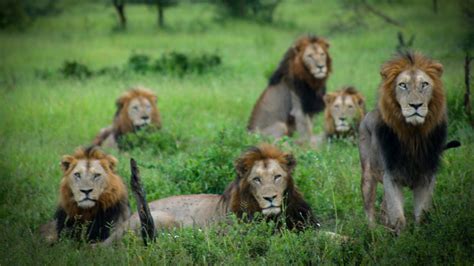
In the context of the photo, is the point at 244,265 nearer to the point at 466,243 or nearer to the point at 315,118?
the point at 466,243

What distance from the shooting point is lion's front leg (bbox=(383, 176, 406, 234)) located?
609cm

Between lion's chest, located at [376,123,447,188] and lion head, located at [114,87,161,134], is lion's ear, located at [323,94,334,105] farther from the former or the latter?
lion's chest, located at [376,123,447,188]

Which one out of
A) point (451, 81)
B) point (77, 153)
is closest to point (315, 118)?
point (451, 81)

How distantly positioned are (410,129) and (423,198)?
0.44m

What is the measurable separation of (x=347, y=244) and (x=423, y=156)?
2.59ft

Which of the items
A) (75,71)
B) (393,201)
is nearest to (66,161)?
(393,201)

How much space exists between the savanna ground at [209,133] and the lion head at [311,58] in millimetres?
920

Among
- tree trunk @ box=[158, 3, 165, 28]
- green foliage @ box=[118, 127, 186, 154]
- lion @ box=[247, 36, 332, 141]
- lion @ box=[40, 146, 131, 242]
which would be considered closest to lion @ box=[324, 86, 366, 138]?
lion @ box=[247, 36, 332, 141]

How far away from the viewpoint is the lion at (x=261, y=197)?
6176 mm

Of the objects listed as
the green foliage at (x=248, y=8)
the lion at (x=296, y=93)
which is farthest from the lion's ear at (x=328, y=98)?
the green foliage at (x=248, y=8)

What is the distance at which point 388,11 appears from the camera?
75.0ft

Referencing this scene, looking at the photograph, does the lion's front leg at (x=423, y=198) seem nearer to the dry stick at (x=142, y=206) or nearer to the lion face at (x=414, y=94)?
the lion face at (x=414, y=94)

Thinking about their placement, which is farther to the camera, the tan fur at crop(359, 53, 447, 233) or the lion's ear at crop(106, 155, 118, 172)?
the lion's ear at crop(106, 155, 118, 172)

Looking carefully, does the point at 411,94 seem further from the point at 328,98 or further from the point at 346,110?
the point at 328,98
